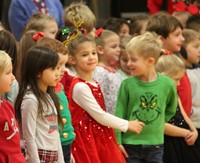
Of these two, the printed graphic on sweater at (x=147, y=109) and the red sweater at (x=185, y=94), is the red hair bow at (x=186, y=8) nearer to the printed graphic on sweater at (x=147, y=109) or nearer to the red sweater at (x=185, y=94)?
the red sweater at (x=185, y=94)

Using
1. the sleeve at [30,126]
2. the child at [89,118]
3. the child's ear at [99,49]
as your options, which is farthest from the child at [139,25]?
the sleeve at [30,126]

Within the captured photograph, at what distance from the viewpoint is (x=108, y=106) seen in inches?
235

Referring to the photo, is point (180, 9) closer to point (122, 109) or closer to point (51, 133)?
point (122, 109)

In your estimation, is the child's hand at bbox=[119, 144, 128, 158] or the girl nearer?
the child's hand at bbox=[119, 144, 128, 158]

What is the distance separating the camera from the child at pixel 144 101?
213 inches

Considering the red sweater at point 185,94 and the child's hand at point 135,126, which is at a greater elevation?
the child's hand at point 135,126

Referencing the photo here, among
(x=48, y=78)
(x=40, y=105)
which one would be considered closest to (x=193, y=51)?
(x=48, y=78)

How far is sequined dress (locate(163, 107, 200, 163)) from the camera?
5.93 metres

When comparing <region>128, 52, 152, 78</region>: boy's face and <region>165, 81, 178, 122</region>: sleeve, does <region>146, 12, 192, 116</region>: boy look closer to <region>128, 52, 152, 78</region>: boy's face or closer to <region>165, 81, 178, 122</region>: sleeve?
<region>165, 81, 178, 122</region>: sleeve

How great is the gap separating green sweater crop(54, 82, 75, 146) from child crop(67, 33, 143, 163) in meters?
0.26

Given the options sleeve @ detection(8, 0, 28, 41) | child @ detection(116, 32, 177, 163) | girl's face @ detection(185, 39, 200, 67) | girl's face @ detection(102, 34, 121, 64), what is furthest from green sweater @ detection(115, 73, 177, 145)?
sleeve @ detection(8, 0, 28, 41)

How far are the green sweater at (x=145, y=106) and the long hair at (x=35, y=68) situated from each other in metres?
0.98

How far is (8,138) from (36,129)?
0.37 meters

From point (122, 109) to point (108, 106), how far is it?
504 mm
